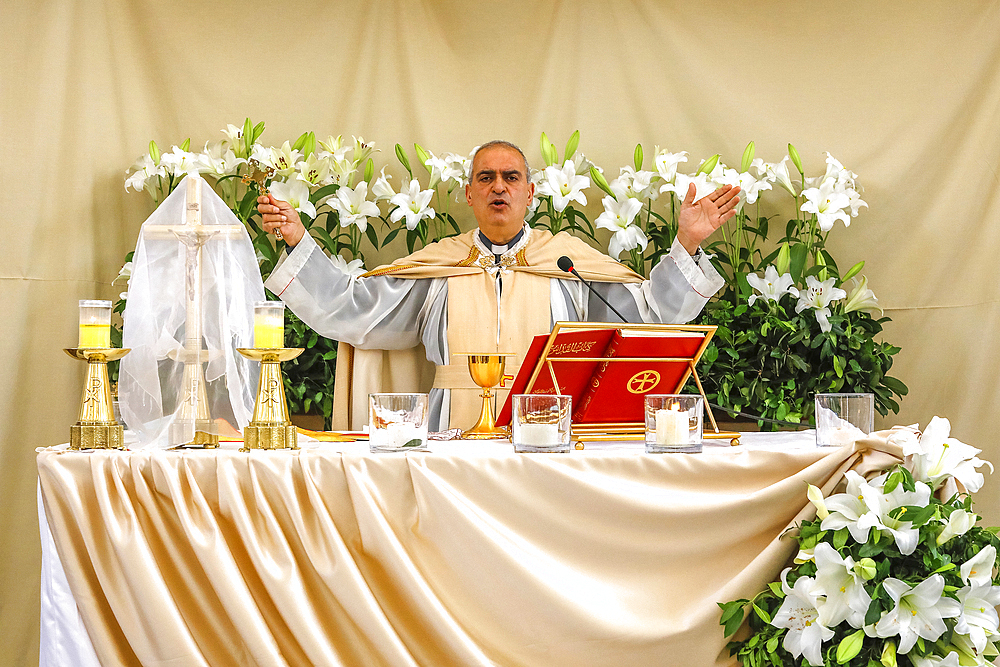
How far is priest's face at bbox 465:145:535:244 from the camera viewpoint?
3.35m

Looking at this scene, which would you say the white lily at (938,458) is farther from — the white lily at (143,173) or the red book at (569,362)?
the white lily at (143,173)

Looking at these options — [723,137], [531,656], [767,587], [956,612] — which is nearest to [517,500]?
[531,656]

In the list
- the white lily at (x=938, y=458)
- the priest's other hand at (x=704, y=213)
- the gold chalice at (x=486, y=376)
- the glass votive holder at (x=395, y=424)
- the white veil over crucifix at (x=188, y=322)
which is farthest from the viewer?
the priest's other hand at (x=704, y=213)

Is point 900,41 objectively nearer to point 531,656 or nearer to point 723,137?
point 723,137

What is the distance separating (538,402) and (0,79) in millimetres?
2618

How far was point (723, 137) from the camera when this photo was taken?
3742 mm

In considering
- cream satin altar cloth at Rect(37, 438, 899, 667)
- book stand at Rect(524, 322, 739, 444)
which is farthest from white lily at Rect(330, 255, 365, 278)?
cream satin altar cloth at Rect(37, 438, 899, 667)

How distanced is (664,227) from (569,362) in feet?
4.82

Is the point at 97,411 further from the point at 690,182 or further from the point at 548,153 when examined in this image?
the point at 690,182

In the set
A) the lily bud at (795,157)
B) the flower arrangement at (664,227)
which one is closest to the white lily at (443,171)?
the flower arrangement at (664,227)

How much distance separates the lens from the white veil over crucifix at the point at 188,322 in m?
2.14

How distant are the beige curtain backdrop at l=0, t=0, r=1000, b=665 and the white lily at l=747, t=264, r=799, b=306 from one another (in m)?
0.53

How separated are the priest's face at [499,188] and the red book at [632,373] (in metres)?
1.24

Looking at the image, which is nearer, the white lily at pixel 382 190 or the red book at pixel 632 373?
the red book at pixel 632 373
